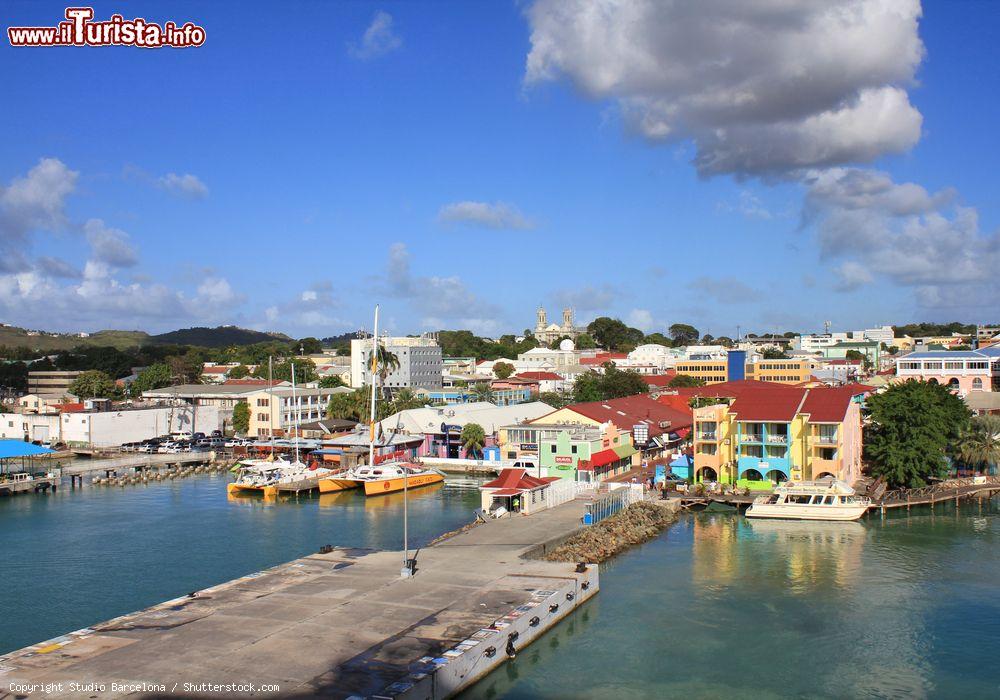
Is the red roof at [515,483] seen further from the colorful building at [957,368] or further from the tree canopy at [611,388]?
the colorful building at [957,368]

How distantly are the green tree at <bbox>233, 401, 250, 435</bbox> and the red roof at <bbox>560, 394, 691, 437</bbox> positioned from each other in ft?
92.9

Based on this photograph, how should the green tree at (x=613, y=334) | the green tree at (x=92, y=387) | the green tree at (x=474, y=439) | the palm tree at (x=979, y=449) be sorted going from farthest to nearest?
the green tree at (x=613, y=334)
the green tree at (x=92, y=387)
the green tree at (x=474, y=439)
the palm tree at (x=979, y=449)

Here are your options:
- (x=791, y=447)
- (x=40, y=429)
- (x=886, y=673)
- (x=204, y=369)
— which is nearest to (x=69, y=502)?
(x=40, y=429)

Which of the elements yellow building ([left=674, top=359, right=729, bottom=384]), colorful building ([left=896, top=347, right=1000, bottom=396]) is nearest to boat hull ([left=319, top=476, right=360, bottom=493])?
colorful building ([left=896, top=347, right=1000, bottom=396])

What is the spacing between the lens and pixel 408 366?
108m

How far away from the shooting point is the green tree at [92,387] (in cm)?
8456

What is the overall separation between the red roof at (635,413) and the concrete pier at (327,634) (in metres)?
24.7

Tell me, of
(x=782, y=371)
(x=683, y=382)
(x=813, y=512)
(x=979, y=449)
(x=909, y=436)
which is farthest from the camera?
(x=782, y=371)

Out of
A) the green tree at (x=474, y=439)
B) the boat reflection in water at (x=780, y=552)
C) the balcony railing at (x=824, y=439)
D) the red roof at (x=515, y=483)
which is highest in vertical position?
the balcony railing at (x=824, y=439)

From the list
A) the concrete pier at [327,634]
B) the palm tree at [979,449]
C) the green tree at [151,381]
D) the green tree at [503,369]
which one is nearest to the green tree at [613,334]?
the green tree at [503,369]

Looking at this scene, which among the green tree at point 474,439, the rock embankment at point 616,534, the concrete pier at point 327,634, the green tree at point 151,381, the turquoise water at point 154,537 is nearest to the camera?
the concrete pier at point 327,634

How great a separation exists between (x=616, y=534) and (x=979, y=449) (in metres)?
24.1

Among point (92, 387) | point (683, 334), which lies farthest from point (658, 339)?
point (92, 387)

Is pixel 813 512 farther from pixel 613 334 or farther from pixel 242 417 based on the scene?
pixel 613 334
